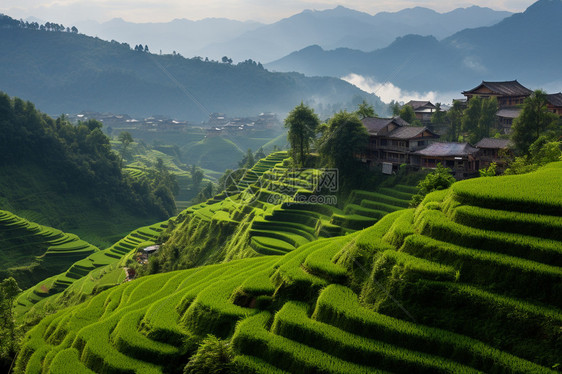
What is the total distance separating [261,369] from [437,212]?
30.9 ft

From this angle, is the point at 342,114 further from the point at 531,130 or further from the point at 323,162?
the point at 531,130

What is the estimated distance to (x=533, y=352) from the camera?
11.8 m

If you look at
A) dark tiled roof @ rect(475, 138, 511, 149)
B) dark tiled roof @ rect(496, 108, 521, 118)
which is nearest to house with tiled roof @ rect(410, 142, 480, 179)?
dark tiled roof @ rect(475, 138, 511, 149)

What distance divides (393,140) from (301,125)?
11.9 m

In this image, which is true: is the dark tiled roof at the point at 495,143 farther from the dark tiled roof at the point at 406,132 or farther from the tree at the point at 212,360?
the tree at the point at 212,360

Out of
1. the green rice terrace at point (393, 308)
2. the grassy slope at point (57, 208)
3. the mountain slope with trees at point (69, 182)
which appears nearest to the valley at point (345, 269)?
the green rice terrace at point (393, 308)

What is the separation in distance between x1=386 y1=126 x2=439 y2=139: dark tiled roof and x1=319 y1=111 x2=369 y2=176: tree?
288cm

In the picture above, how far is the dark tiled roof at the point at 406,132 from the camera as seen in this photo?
134 ft

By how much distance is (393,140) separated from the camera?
42.2 m

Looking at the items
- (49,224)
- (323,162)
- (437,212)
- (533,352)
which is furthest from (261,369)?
(49,224)

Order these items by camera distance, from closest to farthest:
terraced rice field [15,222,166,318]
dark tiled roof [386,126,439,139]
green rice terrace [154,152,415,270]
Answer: green rice terrace [154,152,415,270]
dark tiled roof [386,126,439,139]
terraced rice field [15,222,166,318]

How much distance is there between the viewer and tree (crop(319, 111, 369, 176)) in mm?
41938

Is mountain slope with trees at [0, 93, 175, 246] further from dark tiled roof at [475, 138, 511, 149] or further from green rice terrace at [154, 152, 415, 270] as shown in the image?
dark tiled roof at [475, 138, 511, 149]

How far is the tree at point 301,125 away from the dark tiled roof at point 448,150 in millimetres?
14553
